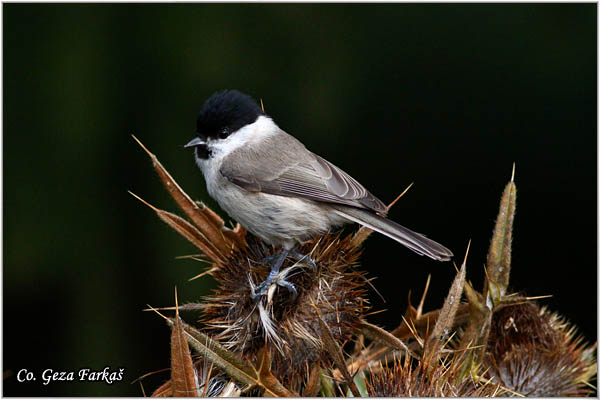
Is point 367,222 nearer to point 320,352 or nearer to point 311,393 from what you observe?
point 320,352

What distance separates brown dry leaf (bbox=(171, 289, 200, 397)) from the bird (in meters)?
0.70

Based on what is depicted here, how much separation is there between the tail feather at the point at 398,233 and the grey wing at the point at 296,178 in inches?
1.5

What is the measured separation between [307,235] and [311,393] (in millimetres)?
701

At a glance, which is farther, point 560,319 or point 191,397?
point 560,319

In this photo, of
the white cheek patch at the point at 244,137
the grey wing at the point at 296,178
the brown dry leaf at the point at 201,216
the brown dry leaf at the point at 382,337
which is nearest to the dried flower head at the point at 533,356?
the brown dry leaf at the point at 382,337

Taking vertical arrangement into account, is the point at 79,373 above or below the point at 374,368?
below

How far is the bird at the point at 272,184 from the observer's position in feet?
6.89

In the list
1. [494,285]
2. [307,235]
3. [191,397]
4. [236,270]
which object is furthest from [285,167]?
[191,397]

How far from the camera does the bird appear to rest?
2.10 meters

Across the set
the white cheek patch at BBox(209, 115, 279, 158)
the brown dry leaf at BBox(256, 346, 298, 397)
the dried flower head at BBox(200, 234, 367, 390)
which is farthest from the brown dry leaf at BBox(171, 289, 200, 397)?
the white cheek patch at BBox(209, 115, 279, 158)

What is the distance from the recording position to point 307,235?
214cm

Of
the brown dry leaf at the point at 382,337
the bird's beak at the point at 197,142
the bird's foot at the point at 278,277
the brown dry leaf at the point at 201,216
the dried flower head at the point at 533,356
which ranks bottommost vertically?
the dried flower head at the point at 533,356

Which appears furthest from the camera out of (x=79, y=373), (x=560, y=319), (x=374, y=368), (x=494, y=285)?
(x=79, y=373)

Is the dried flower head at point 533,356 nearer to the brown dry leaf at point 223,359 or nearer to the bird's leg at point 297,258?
the bird's leg at point 297,258
